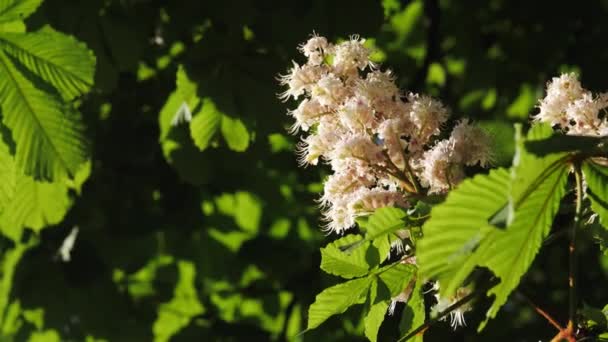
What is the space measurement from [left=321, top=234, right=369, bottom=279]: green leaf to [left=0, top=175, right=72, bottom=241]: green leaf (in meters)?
1.32

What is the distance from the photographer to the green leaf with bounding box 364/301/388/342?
1.40 m

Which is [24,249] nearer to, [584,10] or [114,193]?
[114,193]

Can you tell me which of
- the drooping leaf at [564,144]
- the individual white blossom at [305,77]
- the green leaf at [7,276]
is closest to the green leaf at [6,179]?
the individual white blossom at [305,77]

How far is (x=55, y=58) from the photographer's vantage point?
1.66 metres

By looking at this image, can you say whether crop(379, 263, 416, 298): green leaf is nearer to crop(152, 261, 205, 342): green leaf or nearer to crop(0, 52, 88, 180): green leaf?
crop(0, 52, 88, 180): green leaf

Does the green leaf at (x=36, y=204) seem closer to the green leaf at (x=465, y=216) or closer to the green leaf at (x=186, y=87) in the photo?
the green leaf at (x=186, y=87)

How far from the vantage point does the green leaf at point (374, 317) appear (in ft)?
4.61

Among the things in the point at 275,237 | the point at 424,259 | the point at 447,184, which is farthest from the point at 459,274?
the point at 275,237

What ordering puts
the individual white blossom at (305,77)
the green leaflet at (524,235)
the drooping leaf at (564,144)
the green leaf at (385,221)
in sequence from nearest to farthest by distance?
1. the drooping leaf at (564,144)
2. the green leaflet at (524,235)
3. the green leaf at (385,221)
4. the individual white blossom at (305,77)

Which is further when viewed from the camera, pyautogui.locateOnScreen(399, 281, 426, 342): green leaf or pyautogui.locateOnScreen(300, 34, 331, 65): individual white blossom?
pyautogui.locateOnScreen(300, 34, 331, 65): individual white blossom

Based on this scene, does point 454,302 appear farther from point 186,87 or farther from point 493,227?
point 186,87

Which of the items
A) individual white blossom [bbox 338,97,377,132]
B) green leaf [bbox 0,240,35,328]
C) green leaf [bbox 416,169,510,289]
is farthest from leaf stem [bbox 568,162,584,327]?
green leaf [bbox 0,240,35,328]

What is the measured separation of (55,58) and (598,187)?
1.03m

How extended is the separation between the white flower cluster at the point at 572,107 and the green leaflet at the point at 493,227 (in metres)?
0.34
